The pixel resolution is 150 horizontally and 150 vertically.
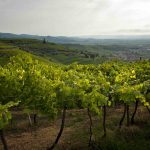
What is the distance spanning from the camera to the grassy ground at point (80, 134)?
29578mm

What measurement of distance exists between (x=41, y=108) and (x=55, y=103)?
140 centimetres

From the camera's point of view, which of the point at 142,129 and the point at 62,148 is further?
the point at 142,129

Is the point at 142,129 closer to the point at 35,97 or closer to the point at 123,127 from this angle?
the point at 123,127

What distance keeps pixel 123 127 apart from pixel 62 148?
26.3 feet

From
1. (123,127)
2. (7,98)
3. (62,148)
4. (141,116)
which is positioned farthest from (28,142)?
(141,116)

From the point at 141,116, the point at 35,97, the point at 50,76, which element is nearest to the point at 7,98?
the point at 35,97

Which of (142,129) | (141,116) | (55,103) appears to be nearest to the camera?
(55,103)

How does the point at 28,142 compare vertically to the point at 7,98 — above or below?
below

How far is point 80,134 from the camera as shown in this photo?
32.8 meters

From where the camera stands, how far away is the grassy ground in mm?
29578

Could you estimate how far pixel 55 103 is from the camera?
25.2 metres

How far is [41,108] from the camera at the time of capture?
25766mm

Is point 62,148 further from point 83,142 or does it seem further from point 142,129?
point 142,129

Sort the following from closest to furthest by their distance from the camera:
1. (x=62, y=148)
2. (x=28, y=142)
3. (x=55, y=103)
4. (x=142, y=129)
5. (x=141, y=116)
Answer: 1. (x=55, y=103)
2. (x=62, y=148)
3. (x=28, y=142)
4. (x=142, y=129)
5. (x=141, y=116)
